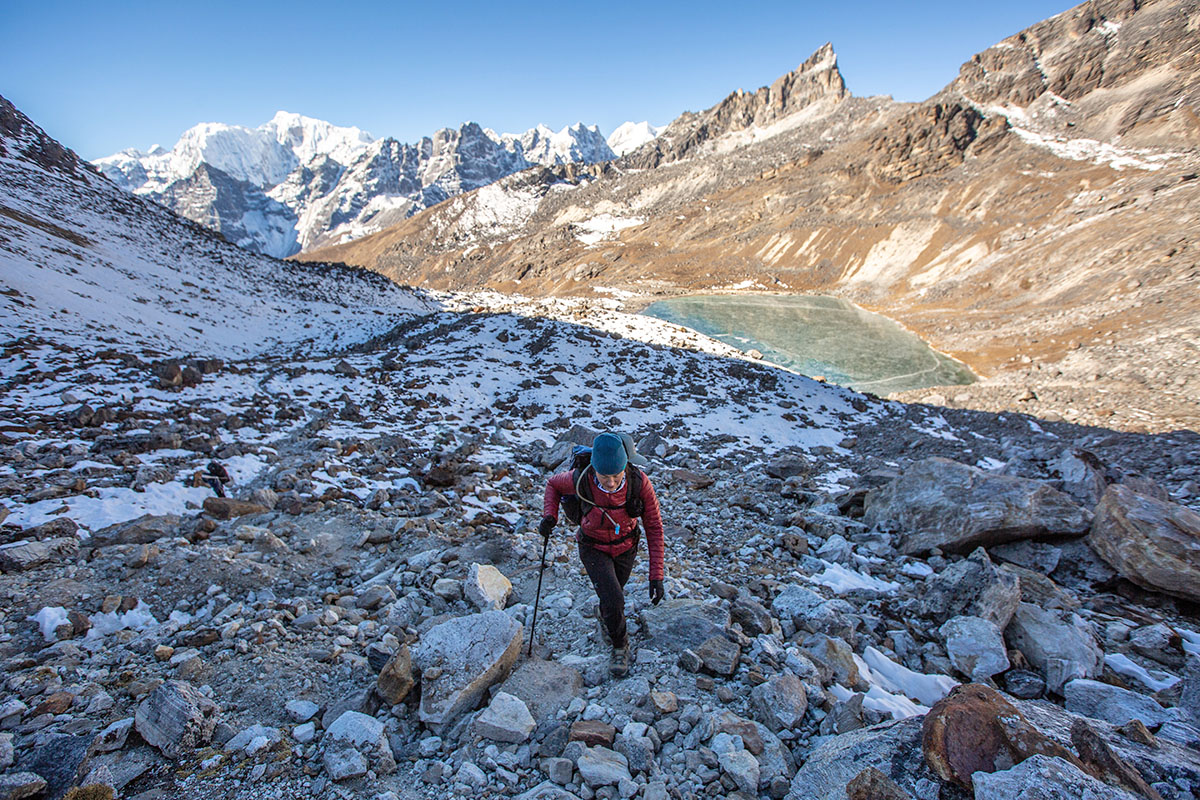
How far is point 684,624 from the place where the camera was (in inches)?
172

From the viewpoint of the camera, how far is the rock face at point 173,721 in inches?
119

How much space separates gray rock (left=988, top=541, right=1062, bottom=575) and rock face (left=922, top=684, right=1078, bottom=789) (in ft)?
14.8

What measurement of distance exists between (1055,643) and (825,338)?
129 ft

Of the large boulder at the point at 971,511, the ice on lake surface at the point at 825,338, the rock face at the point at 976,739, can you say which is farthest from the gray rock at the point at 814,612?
the ice on lake surface at the point at 825,338

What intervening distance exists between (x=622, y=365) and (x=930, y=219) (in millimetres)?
62149

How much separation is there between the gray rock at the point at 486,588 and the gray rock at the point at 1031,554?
616 cm

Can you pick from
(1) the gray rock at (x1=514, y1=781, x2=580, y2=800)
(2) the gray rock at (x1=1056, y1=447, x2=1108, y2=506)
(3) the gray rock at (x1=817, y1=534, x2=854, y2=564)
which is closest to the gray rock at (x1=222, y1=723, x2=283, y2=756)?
(1) the gray rock at (x1=514, y1=781, x2=580, y2=800)

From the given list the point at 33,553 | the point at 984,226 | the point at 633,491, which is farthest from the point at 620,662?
the point at 984,226

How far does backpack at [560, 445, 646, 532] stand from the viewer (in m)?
4.30

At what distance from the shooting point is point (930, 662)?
4293mm

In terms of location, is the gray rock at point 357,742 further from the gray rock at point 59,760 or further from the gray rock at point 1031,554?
the gray rock at point 1031,554

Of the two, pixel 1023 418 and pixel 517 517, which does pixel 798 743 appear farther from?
pixel 1023 418

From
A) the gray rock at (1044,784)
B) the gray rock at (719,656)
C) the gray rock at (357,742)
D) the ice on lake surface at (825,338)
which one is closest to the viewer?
the gray rock at (1044,784)

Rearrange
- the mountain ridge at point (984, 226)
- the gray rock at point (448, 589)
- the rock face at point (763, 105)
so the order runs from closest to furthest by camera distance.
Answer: the gray rock at point (448, 589) < the mountain ridge at point (984, 226) < the rock face at point (763, 105)
